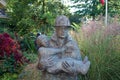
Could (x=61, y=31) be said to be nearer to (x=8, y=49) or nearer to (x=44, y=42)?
(x=44, y=42)

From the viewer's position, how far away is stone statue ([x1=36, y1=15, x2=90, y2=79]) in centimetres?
354

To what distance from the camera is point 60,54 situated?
12.1 ft

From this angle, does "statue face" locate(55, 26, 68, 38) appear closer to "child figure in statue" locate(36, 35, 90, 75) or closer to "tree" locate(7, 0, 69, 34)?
"child figure in statue" locate(36, 35, 90, 75)

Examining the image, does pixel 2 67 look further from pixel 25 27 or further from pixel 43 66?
pixel 25 27

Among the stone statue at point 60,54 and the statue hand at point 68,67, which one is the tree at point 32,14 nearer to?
the stone statue at point 60,54

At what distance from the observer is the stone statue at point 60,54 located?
3541mm

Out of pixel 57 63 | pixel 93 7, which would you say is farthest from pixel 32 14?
pixel 57 63

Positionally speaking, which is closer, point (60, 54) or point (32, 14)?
point (60, 54)

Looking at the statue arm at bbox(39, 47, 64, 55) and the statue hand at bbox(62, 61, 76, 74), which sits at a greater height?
the statue arm at bbox(39, 47, 64, 55)

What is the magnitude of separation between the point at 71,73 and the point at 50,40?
482 millimetres

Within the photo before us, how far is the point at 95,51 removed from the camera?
6262 millimetres

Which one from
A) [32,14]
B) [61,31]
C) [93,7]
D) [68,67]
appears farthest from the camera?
[93,7]

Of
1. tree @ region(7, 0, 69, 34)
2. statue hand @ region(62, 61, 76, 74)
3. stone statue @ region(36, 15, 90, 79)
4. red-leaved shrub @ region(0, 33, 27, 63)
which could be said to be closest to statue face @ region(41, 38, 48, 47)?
stone statue @ region(36, 15, 90, 79)

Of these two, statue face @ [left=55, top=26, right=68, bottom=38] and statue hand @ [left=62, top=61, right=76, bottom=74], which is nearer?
statue hand @ [left=62, top=61, right=76, bottom=74]
